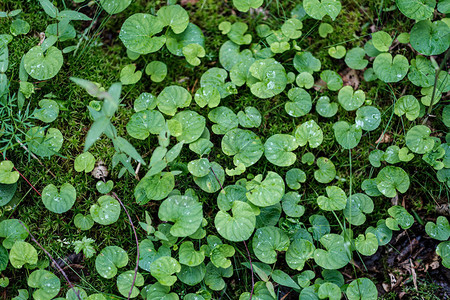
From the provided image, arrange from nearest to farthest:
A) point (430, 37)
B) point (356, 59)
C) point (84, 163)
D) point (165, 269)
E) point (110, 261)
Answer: point (165, 269) → point (110, 261) → point (84, 163) → point (430, 37) → point (356, 59)

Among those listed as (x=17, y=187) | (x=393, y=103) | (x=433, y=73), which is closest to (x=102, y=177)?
(x=17, y=187)

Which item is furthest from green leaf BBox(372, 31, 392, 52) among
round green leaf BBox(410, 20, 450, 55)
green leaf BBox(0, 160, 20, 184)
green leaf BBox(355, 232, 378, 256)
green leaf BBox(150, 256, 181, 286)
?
green leaf BBox(0, 160, 20, 184)

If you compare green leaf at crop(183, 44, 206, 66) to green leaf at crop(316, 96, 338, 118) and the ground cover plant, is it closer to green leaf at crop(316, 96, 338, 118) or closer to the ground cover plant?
the ground cover plant

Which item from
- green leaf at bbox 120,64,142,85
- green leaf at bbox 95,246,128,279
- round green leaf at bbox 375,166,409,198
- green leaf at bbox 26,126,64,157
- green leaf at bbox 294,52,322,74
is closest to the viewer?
green leaf at bbox 95,246,128,279

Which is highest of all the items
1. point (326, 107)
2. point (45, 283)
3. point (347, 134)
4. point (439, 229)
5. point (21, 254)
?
point (326, 107)

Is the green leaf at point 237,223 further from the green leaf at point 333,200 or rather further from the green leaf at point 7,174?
the green leaf at point 7,174

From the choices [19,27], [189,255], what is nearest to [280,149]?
[189,255]

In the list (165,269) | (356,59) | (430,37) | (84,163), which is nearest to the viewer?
(165,269)

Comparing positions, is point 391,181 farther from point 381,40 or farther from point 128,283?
point 128,283
